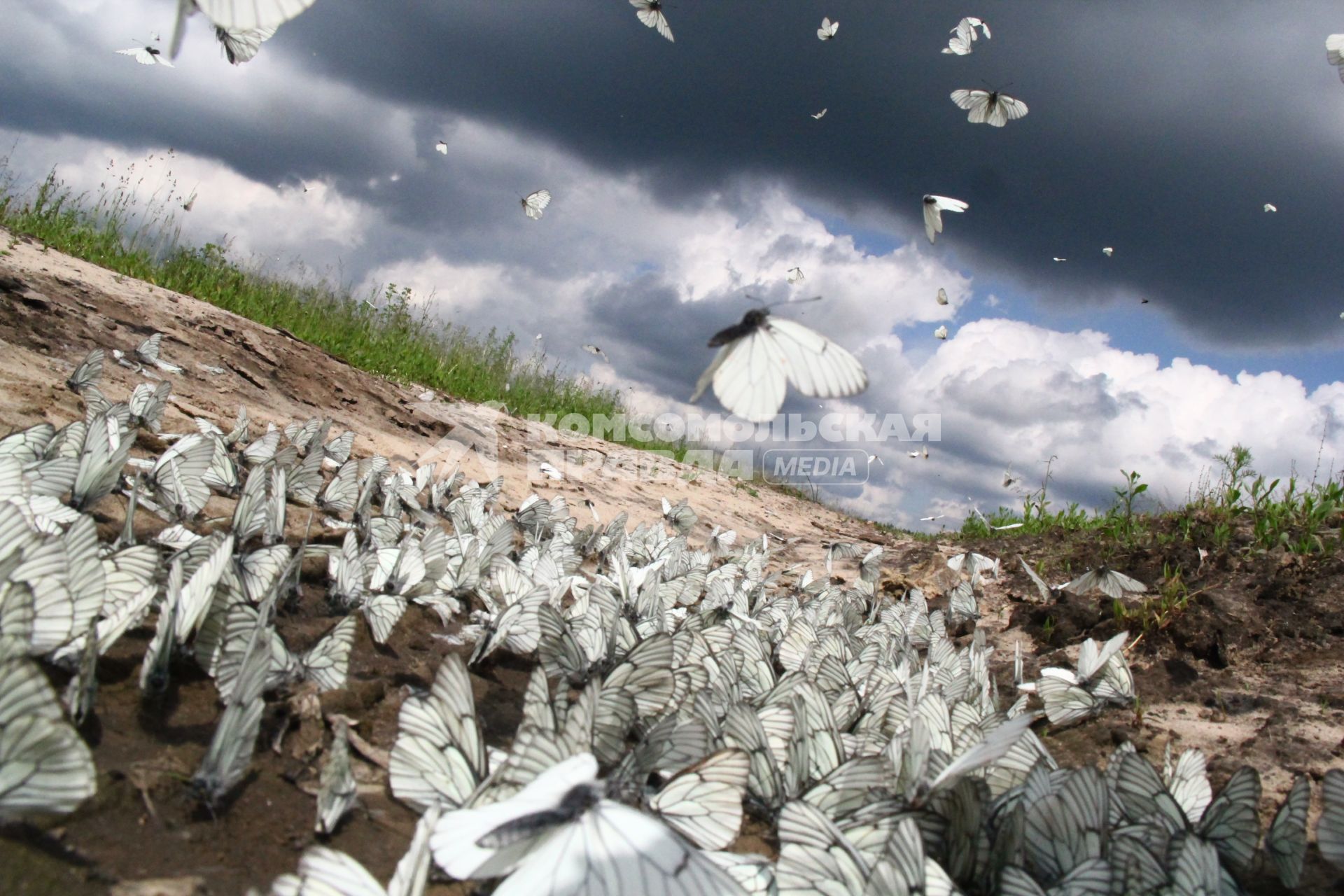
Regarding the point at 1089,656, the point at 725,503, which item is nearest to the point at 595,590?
the point at 1089,656

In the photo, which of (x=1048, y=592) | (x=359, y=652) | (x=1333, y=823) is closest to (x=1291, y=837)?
(x=1333, y=823)

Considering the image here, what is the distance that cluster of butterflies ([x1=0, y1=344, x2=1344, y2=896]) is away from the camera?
105 cm

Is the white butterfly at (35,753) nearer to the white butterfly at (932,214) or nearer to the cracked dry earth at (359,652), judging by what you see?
the cracked dry earth at (359,652)

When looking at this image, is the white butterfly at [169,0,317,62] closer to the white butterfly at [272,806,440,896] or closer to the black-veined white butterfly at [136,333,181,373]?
the white butterfly at [272,806,440,896]

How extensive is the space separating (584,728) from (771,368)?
85 centimetres

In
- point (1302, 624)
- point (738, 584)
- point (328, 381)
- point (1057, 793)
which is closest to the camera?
point (1057, 793)

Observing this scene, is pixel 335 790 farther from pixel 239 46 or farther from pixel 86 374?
pixel 86 374

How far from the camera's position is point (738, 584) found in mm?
3568

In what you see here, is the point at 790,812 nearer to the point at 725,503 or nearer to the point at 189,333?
the point at 189,333

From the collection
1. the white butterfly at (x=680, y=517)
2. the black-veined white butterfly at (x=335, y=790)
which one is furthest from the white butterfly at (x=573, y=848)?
the white butterfly at (x=680, y=517)

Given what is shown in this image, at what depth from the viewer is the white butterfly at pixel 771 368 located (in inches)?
67.1

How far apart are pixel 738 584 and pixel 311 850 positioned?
2657 mm

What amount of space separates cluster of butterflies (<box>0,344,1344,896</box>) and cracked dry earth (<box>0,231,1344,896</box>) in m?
0.06

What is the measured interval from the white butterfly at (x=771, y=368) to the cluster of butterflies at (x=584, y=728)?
1.85ft
